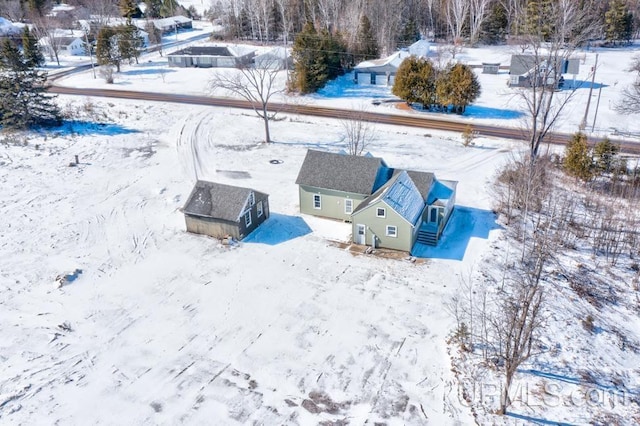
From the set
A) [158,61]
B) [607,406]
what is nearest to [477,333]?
[607,406]

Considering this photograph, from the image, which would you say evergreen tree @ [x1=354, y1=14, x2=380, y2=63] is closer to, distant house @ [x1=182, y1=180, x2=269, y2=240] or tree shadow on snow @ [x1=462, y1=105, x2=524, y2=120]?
tree shadow on snow @ [x1=462, y1=105, x2=524, y2=120]

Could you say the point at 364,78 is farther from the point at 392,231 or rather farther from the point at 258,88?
the point at 392,231

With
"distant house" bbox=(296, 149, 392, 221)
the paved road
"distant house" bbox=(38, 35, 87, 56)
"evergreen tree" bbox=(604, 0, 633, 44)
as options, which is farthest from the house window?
"distant house" bbox=(38, 35, 87, 56)

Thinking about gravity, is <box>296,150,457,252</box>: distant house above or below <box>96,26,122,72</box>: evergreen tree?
below

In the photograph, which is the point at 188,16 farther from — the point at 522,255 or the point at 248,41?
the point at 522,255

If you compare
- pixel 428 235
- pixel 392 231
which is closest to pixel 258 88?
pixel 392 231

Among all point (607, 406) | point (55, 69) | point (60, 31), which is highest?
point (60, 31)
